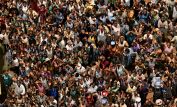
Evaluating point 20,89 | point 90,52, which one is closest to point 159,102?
point 90,52

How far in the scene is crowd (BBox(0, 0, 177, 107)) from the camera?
21828mm

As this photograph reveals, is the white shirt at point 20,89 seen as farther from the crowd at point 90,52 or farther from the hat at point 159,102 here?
the hat at point 159,102

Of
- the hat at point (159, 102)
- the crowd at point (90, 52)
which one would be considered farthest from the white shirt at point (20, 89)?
the hat at point (159, 102)

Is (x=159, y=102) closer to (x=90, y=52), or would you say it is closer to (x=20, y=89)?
(x=90, y=52)

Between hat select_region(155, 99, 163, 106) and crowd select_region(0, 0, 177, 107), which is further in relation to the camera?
crowd select_region(0, 0, 177, 107)

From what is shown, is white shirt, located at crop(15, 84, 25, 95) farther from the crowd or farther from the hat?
the hat

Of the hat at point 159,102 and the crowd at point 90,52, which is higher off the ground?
the crowd at point 90,52

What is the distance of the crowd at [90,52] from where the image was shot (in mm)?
21828

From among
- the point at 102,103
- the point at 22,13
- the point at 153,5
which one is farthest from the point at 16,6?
the point at 102,103

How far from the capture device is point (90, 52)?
24.9m

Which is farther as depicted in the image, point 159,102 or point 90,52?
point 90,52

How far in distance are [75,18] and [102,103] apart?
22.0 feet

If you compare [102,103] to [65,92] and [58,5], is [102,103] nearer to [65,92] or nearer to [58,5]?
[65,92]

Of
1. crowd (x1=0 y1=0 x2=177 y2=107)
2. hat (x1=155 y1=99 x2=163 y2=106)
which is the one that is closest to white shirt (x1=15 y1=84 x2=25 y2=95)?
crowd (x1=0 y1=0 x2=177 y2=107)
